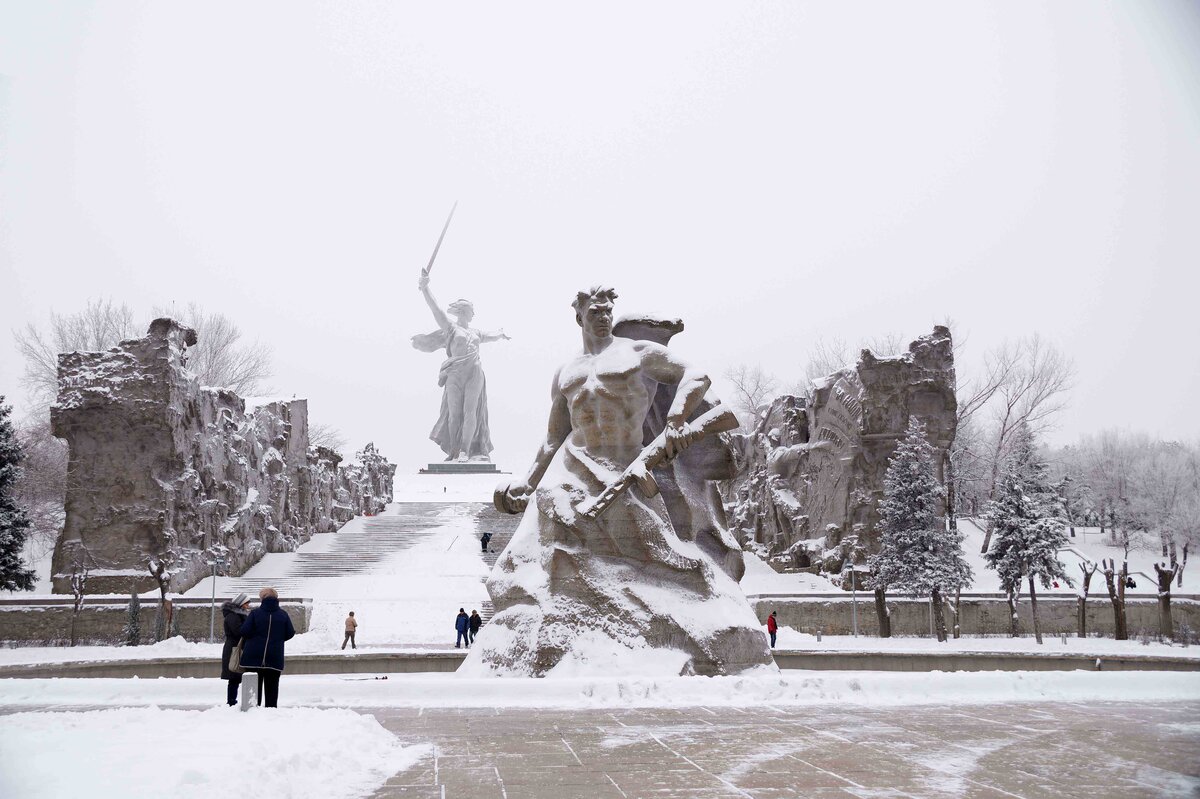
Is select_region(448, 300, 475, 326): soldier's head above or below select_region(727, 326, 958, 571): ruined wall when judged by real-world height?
above

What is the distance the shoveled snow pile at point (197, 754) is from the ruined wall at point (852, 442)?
74.8ft

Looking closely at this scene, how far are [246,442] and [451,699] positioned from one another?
23178 mm

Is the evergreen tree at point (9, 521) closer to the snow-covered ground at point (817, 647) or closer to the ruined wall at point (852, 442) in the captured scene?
the snow-covered ground at point (817, 647)

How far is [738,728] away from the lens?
15.9ft

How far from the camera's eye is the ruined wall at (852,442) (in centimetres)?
2584

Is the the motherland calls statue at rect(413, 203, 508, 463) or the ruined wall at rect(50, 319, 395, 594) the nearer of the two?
the ruined wall at rect(50, 319, 395, 594)

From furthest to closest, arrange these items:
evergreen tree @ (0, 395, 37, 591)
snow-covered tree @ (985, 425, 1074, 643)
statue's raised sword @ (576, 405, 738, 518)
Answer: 1. snow-covered tree @ (985, 425, 1074, 643)
2. evergreen tree @ (0, 395, 37, 591)
3. statue's raised sword @ (576, 405, 738, 518)

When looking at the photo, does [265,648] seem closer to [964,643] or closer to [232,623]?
[232,623]

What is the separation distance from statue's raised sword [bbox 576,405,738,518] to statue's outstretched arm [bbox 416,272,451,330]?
38265 mm

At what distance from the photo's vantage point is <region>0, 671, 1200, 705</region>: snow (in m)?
5.91

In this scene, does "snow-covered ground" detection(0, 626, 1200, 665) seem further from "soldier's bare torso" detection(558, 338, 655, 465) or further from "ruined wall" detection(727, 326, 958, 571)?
"ruined wall" detection(727, 326, 958, 571)

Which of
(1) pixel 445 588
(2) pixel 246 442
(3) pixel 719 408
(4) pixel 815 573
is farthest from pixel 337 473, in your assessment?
(3) pixel 719 408

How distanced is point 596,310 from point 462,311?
38.7m

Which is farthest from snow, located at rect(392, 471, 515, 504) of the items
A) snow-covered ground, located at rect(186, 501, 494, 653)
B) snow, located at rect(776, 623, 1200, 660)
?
snow, located at rect(776, 623, 1200, 660)
